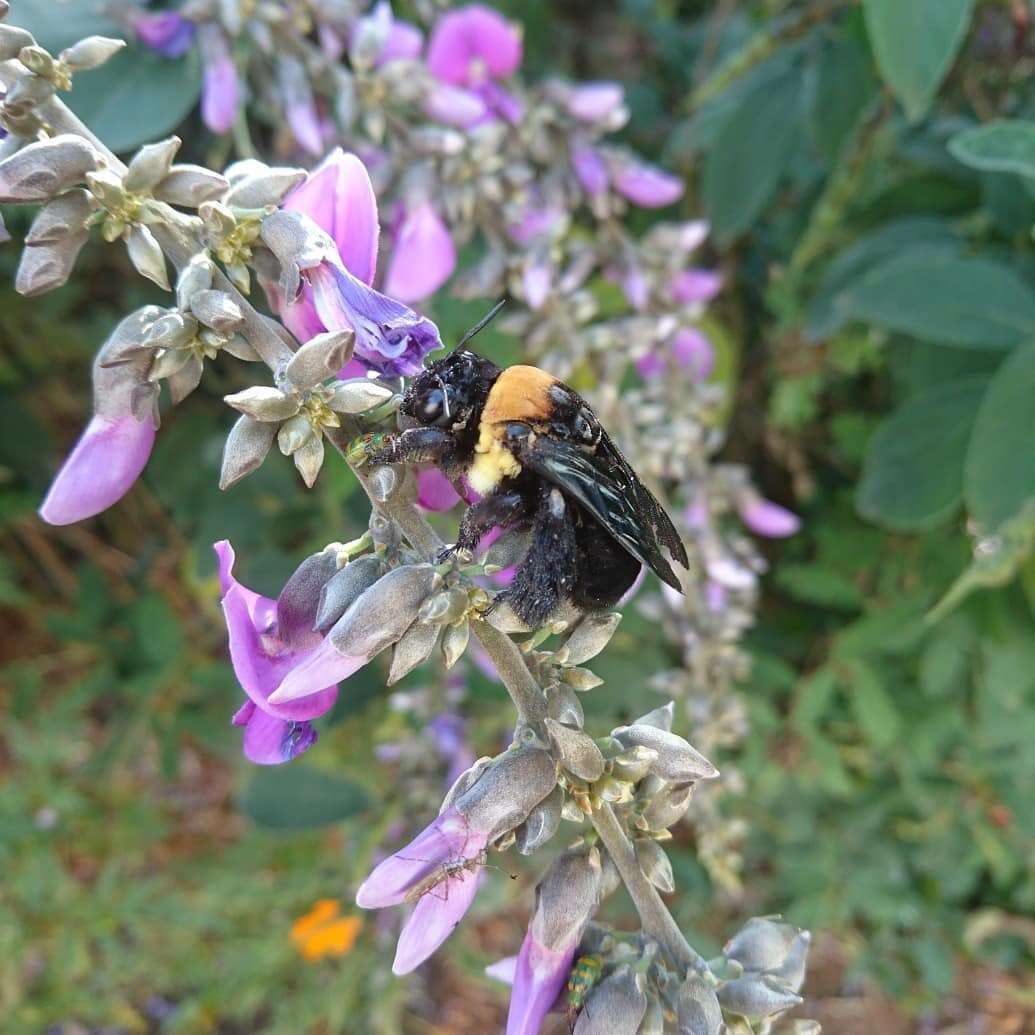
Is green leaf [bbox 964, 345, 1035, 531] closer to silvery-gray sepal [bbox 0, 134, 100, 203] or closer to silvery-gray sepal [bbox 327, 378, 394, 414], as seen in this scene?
silvery-gray sepal [bbox 327, 378, 394, 414]

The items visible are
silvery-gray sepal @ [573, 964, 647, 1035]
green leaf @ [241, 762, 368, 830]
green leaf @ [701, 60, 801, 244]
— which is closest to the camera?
silvery-gray sepal @ [573, 964, 647, 1035]

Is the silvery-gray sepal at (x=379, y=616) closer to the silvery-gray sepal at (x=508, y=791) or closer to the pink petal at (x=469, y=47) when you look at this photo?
the silvery-gray sepal at (x=508, y=791)

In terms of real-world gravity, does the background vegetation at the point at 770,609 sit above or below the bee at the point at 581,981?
below

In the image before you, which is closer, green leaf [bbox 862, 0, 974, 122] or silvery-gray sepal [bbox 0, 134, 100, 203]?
silvery-gray sepal [bbox 0, 134, 100, 203]

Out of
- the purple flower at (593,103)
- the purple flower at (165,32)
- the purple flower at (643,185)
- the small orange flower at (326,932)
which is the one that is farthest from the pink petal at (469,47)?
Result: the small orange flower at (326,932)

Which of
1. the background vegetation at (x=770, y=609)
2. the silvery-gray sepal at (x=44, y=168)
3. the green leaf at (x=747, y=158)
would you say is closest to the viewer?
the silvery-gray sepal at (x=44, y=168)

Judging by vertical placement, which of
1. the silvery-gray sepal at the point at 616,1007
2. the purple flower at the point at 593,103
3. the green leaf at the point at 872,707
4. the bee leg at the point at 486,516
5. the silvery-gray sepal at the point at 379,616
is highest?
the silvery-gray sepal at the point at 379,616

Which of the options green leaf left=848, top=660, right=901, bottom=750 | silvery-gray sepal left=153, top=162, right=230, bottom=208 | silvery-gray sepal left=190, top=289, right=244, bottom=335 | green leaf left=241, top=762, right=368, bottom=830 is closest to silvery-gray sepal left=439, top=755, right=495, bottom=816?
silvery-gray sepal left=190, top=289, right=244, bottom=335
